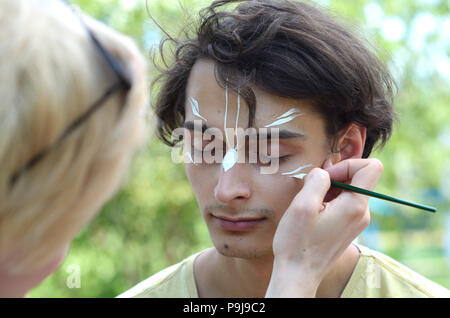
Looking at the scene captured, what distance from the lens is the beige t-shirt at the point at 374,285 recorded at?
1.85 metres

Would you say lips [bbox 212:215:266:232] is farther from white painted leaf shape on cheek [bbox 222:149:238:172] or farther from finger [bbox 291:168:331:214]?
finger [bbox 291:168:331:214]

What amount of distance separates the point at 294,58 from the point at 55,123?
3.67 feet

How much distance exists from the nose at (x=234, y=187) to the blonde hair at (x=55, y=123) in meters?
0.70

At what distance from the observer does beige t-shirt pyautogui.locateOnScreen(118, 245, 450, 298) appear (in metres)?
1.85

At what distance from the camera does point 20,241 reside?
94cm

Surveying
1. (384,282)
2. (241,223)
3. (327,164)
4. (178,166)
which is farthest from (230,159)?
(178,166)

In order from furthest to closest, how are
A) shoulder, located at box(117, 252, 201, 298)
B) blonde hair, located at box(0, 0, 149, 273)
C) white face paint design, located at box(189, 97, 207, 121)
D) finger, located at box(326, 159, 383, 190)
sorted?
1. shoulder, located at box(117, 252, 201, 298)
2. white face paint design, located at box(189, 97, 207, 121)
3. finger, located at box(326, 159, 383, 190)
4. blonde hair, located at box(0, 0, 149, 273)

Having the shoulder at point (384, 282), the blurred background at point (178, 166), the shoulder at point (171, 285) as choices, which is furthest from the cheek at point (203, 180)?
the blurred background at point (178, 166)

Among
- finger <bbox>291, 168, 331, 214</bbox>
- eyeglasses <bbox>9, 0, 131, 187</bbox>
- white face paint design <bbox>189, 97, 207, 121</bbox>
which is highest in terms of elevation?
white face paint design <bbox>189, 97, 207, 121</bbox>

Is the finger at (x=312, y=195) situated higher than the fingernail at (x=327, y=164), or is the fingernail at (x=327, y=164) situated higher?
the fingernail at (x=327, y=164)

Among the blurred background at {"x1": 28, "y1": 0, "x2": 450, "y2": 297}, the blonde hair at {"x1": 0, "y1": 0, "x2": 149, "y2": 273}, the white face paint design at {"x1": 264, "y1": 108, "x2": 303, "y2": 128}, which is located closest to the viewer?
the blonde hair at {"x1": 0, "y1": 0, "x2": 149, "y2": 273}

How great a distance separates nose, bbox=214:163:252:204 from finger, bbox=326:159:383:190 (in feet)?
0.98

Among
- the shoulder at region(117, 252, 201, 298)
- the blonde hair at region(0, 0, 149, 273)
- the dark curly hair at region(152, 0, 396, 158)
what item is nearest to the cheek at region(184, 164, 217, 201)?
the dark curly hair at region(152, 0, 396, 158)

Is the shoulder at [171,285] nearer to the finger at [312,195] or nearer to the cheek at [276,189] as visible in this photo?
the cheek at [276,189]
